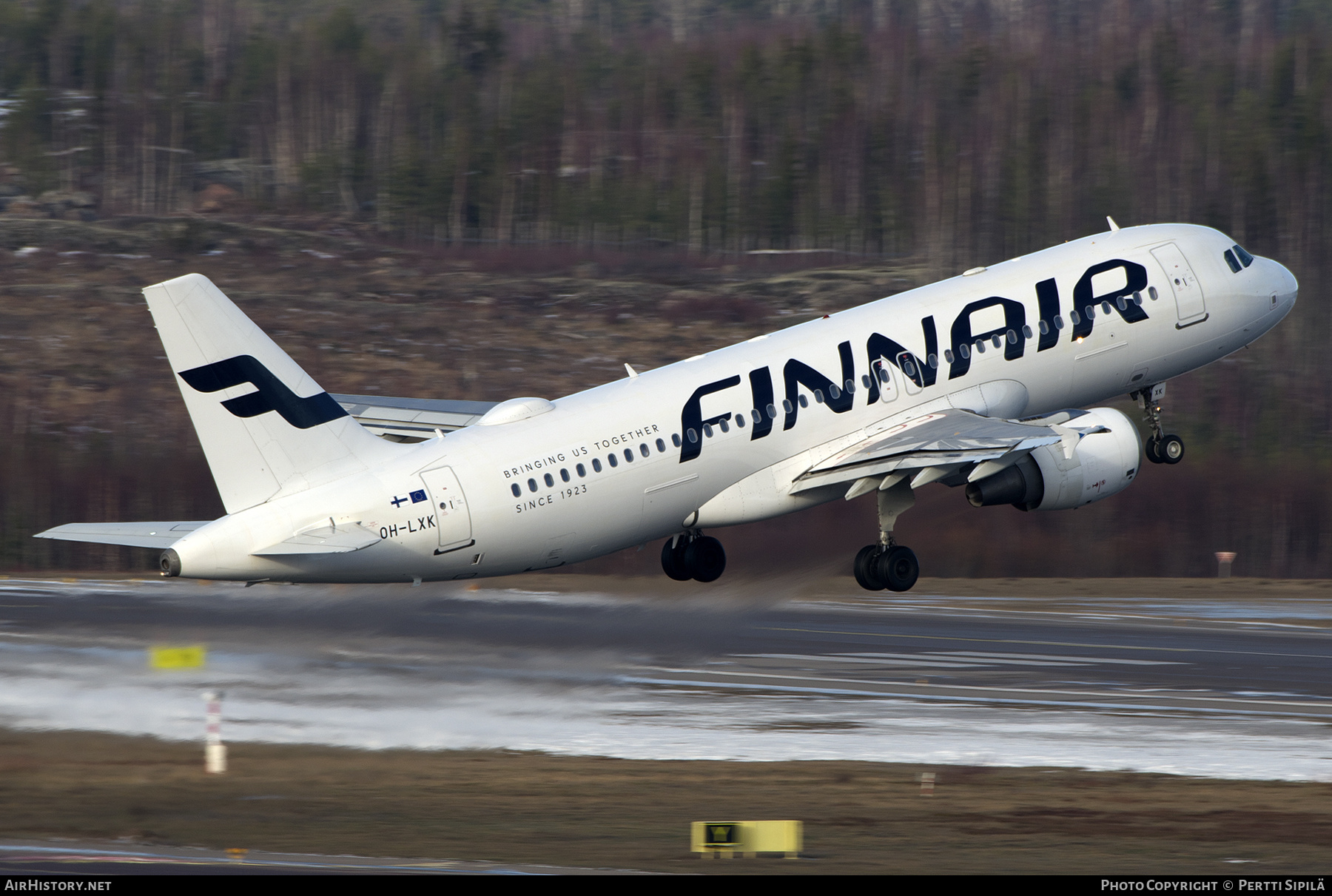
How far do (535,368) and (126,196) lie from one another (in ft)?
175

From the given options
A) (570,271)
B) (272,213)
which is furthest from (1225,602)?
(272,213)

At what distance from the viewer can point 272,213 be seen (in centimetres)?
12544

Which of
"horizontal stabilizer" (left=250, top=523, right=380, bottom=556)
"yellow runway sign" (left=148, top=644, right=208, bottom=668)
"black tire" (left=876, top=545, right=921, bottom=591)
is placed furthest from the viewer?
"yellow runway sign" (left=148, top=644, right=208, bottom=668)

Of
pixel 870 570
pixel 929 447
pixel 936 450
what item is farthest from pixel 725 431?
pixel 870 570

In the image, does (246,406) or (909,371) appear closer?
(246,406)

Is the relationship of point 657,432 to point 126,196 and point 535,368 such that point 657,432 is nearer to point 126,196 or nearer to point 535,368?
point 535,368

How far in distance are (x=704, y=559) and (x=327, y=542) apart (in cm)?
1278

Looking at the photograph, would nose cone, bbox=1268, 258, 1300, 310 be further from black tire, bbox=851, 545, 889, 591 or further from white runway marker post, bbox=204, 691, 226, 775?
white runway marker post, bbox=204, 691, 226, 775

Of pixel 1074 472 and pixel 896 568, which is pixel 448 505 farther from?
pixel 1074 472

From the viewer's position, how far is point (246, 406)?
1314 inches

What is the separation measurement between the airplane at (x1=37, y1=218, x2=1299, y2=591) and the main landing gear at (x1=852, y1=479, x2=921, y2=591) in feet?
0.22

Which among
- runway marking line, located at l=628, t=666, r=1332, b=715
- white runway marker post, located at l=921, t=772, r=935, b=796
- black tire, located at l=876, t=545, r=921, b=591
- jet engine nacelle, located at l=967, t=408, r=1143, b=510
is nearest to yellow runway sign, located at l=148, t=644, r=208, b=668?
runway marking line, located at l=628, t=666, r=1332, b=715

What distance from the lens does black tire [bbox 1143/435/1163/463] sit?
156 ft

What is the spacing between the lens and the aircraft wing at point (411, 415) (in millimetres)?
45156
